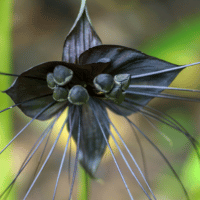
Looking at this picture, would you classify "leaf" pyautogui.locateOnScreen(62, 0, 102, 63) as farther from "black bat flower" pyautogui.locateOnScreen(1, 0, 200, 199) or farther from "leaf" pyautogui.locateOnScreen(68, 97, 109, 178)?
"leaf" pyautogui.locateOnScreen(68, 97, 109, 178)

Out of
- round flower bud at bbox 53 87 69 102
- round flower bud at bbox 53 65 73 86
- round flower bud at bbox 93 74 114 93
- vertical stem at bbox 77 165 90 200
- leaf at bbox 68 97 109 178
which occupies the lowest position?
vertical stem at bbox 77 165 90 200

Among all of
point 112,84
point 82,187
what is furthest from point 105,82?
point 82,187

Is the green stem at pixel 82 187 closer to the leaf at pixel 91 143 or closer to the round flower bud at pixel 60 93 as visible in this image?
the leaf at pixel 91 143

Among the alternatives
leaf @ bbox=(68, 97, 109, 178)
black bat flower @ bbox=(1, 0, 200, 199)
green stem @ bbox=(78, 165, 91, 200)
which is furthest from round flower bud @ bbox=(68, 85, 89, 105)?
green stem @ bbox=(78, 165, 91, 200)

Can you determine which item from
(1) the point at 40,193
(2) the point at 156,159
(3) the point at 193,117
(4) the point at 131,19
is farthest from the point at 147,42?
(1) the point at 40,193

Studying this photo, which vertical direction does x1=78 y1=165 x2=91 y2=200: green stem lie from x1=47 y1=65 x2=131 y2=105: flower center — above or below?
below

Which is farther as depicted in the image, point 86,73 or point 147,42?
point 147,42

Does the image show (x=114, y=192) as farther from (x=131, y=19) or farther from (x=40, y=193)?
(x=131, y=19)
